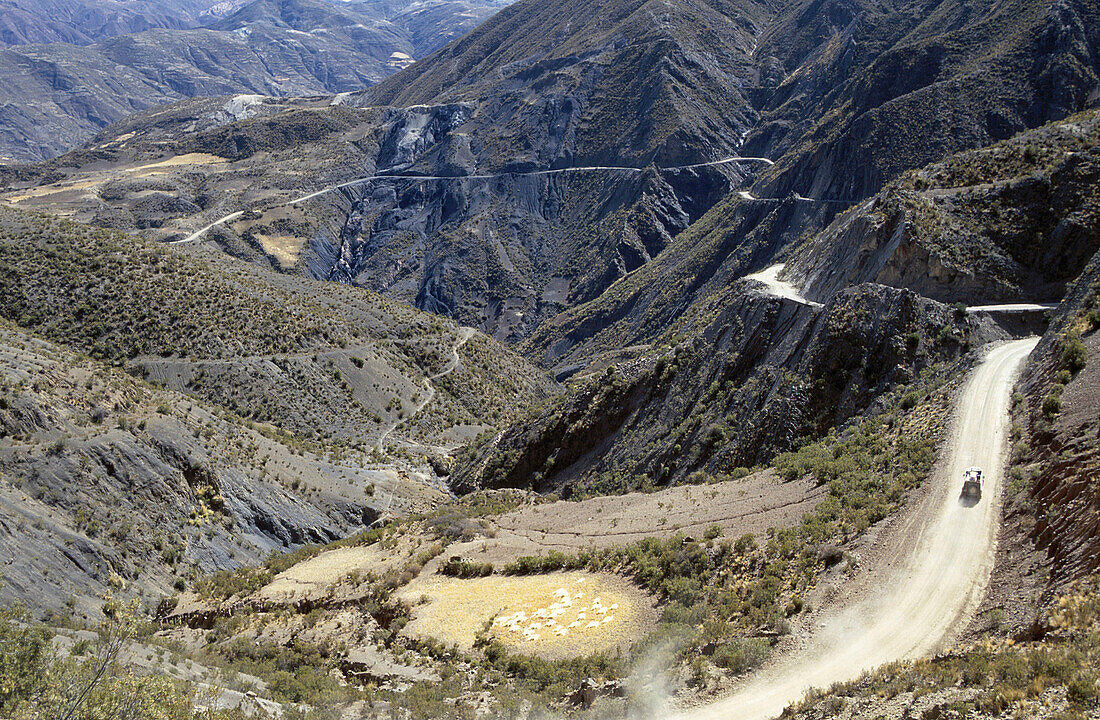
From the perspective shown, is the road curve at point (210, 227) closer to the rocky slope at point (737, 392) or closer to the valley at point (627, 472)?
the valley at point (627, 472)

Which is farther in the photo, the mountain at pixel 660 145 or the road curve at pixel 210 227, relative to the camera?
the road curve at pixel 210 227

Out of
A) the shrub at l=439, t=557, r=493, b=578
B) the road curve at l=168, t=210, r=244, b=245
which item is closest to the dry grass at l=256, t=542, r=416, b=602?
the shrub at l=439, t=557, r=493, b=578

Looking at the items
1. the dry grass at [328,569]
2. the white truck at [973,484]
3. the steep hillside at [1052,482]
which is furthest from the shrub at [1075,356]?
the dry grass at [328,569]

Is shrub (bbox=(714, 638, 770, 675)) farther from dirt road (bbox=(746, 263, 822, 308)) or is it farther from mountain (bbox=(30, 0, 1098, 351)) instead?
mountain (bbox=(30, 0, 1098, 351))

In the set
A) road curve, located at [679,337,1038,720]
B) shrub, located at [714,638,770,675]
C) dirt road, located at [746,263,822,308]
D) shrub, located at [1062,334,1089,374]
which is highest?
shrub, located at [1062,334,1089,374]

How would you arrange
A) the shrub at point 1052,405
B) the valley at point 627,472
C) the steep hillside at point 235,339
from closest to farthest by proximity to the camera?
the valley at point 627,472 → the shrub at point 1052,405 → the steep hillside at point 235,339

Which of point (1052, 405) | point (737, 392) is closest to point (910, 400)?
point (1052, 405)

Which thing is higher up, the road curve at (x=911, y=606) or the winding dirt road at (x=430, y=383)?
the road curve at (x=911, y=606)
